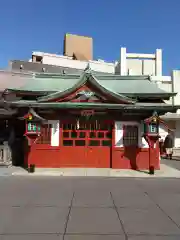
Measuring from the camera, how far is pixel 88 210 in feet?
24.6

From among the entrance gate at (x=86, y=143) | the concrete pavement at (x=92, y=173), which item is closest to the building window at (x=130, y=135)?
the entrance gate at (x=86, y=143)

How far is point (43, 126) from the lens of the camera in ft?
53.4

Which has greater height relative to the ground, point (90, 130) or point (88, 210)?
point (90, 130)

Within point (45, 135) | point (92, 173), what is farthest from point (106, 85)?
point (92, 173)

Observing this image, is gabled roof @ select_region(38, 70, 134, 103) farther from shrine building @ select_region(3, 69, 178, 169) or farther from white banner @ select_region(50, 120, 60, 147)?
white banner @ select_region(50, 120, 60, 147)

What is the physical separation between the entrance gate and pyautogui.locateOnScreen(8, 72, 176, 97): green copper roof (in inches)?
84.1

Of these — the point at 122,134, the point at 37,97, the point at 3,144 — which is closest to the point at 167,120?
the point at 122,134

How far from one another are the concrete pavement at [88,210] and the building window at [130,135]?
14.9 feet

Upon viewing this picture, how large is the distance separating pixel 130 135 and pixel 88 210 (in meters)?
9.22

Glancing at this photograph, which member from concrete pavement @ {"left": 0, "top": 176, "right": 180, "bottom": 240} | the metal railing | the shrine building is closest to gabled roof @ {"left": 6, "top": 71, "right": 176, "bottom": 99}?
the shrine building

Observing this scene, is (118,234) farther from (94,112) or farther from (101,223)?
(94,112)

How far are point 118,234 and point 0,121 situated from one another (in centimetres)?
1419

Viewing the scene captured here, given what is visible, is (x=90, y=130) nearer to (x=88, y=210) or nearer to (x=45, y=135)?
(x=45, y=135)

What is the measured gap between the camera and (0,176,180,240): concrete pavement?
A: 582 cm
